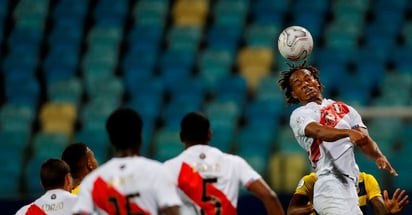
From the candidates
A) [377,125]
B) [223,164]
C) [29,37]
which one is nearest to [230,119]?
[377,125]

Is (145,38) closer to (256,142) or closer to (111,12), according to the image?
Answer: (111,12)

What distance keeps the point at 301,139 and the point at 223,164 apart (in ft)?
5.63

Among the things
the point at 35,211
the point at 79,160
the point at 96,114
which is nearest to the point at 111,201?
the point at 35,211

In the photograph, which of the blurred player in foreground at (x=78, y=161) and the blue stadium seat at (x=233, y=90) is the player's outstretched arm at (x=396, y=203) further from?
the blue stadium seat at (x=233, y=90)

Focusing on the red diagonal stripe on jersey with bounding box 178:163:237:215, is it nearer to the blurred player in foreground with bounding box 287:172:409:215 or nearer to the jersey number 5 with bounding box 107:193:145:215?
the jersey number 5 with bounding box 107:193:145:215

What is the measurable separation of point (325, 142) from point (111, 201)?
273cm

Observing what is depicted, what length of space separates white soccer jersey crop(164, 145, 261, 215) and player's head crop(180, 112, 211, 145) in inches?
4.2

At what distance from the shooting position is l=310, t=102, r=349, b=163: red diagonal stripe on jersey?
8.81 metres

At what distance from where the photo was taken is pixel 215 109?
50.3 ft

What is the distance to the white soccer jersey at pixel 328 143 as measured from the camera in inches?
346

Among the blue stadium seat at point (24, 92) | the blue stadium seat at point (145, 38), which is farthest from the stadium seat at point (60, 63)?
the blue stadium seat at point (145, 38)

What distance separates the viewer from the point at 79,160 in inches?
340

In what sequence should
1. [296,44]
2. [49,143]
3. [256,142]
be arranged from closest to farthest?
[296,44] → [256,142] → [49,143]

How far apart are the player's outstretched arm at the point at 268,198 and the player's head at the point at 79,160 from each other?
6.53ft
